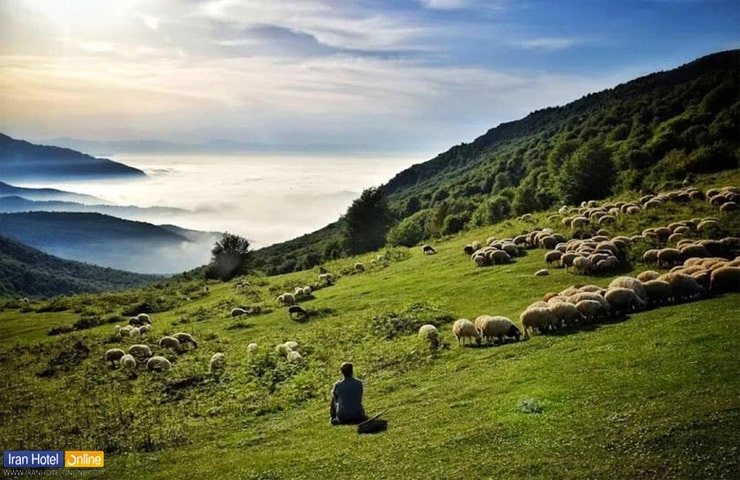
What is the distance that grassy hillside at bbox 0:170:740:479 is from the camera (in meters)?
14.7

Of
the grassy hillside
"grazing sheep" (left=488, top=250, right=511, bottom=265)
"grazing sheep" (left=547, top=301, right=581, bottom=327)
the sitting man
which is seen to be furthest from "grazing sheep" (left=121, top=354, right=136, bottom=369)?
"grazing sheep" (left=488, top=250, right=511, bottom=265)

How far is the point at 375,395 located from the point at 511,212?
100125 mm

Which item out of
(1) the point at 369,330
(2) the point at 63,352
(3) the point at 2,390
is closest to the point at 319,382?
(1) the point at 369,330

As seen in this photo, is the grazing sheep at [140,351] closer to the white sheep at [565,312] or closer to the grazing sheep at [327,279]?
the grazing sheep at [327,279]

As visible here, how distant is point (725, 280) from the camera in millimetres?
28547

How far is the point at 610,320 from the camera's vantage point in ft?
90.1

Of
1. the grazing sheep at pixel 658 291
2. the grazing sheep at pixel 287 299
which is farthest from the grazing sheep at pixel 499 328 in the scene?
the grazing sheep at pixel 287 299

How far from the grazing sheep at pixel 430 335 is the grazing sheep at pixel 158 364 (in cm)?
1663

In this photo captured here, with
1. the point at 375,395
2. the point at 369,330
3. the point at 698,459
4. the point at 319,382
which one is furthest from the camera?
the point at 369,330

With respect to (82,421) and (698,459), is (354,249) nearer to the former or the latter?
(82,421)

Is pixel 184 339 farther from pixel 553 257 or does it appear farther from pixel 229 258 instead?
pixel 229 258

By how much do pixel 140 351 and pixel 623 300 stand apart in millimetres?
31847

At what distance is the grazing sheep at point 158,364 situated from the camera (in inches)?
1411

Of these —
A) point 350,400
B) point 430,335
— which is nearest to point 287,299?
point 430,335
